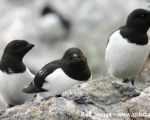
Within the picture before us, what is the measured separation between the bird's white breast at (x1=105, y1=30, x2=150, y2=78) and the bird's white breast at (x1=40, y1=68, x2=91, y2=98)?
6.77 ft

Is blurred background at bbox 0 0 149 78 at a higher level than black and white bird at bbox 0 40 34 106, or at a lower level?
lower

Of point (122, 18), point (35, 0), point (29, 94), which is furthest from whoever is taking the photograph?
point (35, 0)

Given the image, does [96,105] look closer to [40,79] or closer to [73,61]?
[73,61]

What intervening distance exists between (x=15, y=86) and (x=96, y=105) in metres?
3.38

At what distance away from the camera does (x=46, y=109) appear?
8516 mm

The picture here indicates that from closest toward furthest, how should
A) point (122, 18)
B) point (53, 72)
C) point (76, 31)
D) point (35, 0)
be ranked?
point (53, 72) → point (122, 18) → point (76, 31) → point (35, 0)

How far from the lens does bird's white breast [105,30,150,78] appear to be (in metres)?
11.8

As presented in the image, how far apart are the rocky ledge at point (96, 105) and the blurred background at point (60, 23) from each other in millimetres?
15299

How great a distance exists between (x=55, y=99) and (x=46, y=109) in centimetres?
22

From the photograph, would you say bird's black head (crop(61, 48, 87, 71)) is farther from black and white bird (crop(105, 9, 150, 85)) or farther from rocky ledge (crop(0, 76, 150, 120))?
black and white bird (crop(105, 9, 150, 85))

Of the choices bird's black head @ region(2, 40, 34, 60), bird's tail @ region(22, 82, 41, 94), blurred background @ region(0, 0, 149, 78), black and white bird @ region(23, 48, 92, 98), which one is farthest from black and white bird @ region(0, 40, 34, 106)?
blurred background @ region(0, 0, 149, 78)

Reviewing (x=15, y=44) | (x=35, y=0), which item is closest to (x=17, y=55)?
(x=15, y=44)

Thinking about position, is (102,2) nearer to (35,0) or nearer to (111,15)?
(111,15)

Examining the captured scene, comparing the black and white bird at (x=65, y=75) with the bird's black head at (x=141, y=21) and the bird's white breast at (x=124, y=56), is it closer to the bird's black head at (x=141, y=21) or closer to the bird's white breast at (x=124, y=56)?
the bird's white breast at (x=124, y=56)
